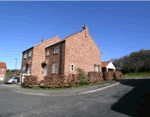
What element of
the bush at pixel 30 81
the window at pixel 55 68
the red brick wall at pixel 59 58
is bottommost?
the bush at pixel 30 81

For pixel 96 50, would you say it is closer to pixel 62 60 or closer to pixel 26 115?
pixel 62 60

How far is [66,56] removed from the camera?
17562 millimetres

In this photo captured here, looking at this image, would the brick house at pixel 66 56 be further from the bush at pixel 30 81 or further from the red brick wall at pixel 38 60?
the bush at pixel 30 81

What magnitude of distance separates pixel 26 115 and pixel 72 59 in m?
13.4

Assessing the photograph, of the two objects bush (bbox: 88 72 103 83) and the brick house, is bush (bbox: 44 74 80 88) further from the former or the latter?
bush (bbox: 88 72 103 83)

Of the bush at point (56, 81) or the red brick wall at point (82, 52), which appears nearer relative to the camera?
the bush at point (56, 81)

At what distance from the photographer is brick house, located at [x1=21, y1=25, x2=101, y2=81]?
17969 mm

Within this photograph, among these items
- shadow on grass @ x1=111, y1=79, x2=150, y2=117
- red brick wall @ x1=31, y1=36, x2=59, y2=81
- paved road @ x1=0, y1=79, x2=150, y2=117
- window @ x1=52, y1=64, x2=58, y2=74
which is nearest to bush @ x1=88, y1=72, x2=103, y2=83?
window @ x1=52, y1=64, x2=58, y2=74

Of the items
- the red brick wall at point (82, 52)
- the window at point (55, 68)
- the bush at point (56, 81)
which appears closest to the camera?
the bush at point (56, 81)

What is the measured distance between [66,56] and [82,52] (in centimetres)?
390

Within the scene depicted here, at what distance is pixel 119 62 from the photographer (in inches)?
1970

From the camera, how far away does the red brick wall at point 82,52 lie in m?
18.1

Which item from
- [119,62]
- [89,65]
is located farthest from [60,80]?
[119,62]

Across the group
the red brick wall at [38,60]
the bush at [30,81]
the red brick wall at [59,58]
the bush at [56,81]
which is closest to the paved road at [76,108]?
the bush at [56,81]
